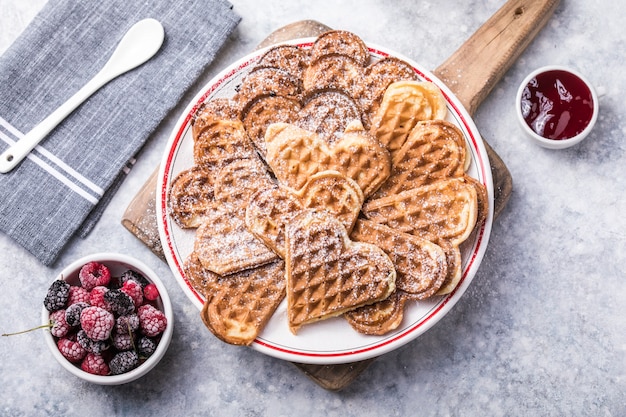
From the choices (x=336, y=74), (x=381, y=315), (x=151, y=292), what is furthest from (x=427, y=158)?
(x=151, y=292)

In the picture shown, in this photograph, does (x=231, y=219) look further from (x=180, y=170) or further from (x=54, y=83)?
(x=54, y=83)

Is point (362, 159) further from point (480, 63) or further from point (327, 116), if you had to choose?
point (480, 63)

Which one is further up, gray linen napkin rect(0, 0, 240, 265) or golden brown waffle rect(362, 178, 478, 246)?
gray linen napkin rect(0, 0, 240, 265)

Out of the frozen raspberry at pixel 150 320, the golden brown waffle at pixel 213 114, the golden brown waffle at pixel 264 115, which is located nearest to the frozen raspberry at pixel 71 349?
the frozen raspberry at pixel 150 320

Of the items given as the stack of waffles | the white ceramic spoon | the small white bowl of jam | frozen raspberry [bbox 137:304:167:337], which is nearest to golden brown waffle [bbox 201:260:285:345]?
the stack of waffles

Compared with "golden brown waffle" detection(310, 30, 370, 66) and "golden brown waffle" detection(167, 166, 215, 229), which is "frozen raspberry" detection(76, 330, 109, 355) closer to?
"golden brown waffle" detection(167, 166, 215, 229)

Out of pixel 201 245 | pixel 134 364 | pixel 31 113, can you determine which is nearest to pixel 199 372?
pixel 134 364
